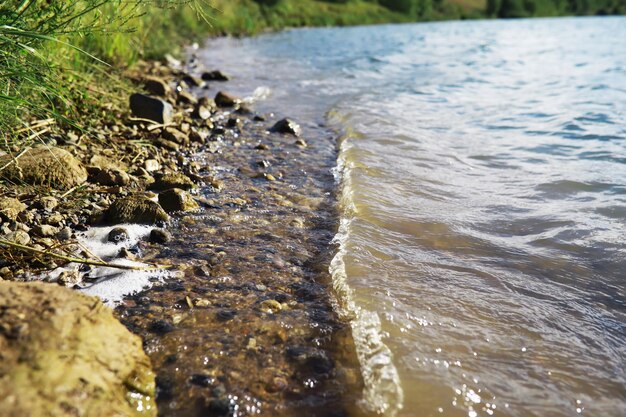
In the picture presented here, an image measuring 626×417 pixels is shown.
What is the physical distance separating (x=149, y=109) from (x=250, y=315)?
12.2 feet

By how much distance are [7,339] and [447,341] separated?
1619mm

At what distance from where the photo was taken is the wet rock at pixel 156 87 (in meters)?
7.11

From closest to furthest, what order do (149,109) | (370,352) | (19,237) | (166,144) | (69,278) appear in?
(370,352), (69,278), (19,237), (166,144), (149,109)

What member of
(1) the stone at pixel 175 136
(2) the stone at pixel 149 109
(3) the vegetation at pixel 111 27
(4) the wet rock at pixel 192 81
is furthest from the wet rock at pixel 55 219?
(4) the wet rock at pixel 192 81

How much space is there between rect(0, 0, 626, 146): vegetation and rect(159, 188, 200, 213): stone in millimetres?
823

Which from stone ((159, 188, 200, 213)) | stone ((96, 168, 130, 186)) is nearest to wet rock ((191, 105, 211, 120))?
stone ((96, 168, 130, 186))

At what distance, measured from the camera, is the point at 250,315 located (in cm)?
233

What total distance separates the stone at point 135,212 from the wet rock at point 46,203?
31 cm

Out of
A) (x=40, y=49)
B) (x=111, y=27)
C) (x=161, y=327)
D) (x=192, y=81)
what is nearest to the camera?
(x=161, y=327)

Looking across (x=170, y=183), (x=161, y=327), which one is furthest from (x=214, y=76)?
(x=161, y=327)

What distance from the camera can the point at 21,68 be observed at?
274cm

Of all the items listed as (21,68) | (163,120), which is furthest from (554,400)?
(163,120)

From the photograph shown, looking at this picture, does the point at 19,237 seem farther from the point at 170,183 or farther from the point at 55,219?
the point at 170,183

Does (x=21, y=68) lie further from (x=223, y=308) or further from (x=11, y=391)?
(x=11, y=391)
